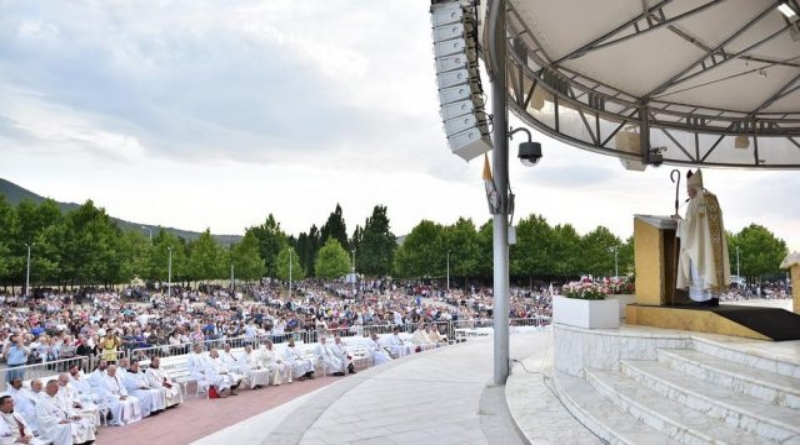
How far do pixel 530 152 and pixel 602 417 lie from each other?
4374 mm

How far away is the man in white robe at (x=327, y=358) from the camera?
14461mm

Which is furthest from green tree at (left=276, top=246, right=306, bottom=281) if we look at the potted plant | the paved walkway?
the potted plant

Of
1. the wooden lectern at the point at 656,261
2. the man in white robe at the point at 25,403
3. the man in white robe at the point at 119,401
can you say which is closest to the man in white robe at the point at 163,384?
the man in white robe at the point at 119,401

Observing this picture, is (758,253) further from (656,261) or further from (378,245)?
(656,261)

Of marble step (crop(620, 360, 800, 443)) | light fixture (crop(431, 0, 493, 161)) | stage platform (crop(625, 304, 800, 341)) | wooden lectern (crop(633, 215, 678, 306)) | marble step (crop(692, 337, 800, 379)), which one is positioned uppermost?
light fixture (crop(431, 0, 493, 161))

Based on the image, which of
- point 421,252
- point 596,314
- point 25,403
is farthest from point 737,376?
point 421,252

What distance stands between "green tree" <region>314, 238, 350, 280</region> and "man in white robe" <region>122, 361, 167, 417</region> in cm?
6665

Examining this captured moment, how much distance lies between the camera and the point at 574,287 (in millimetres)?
8680

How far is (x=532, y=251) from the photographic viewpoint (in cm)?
6712

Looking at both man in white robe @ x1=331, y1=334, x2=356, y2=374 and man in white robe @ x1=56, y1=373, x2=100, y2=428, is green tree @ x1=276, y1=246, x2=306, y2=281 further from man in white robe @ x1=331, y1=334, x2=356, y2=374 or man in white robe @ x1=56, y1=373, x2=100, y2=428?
man in white robe @ x1=56, y1=373, x2=100, y2=428

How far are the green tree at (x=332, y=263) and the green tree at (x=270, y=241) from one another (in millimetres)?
7853

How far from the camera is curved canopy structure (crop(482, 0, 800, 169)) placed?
938 cm

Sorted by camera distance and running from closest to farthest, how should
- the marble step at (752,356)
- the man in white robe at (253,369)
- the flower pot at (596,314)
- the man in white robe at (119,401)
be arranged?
the marble step at (752,356), the flower pot at (596,314), the man in white robe at (119,401), the man in white robe at (253,369)

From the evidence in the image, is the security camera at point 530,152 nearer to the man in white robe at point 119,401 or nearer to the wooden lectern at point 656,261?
the wooden lectern at point 656,261
